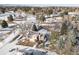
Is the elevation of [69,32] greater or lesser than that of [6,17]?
lesser

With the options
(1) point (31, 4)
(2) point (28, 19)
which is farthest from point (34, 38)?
(1) point (31, 4)

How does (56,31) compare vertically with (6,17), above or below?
below
